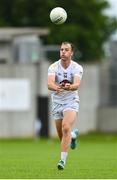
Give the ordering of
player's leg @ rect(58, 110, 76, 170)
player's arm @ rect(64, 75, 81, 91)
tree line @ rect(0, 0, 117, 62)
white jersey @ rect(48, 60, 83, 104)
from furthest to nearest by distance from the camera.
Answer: tree line @ rect(0, 0, 117, 62)
white jersey @ rect(48, 60, 83, 104)
player's arm @ rect(64, 75, 81, 91)
player's leg @ rect(58, 110, 76, 170)

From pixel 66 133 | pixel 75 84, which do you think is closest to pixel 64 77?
pixel 75 84

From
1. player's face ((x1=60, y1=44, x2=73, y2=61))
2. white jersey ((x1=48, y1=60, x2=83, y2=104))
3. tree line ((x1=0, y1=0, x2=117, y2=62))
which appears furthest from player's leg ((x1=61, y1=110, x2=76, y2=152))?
tree line ((x1=0, y1=0, x2=117, y2=62))

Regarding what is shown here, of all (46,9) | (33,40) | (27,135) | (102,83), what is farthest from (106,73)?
(46,9)

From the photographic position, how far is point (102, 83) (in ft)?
189

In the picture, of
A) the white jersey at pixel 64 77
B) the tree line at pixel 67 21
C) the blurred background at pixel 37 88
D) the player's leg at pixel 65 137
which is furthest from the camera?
the tree line at pixel 67 21

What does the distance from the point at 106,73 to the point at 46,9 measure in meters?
13.5

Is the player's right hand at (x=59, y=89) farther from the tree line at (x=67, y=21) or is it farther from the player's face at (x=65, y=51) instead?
the tree line at (x=67, y=21)

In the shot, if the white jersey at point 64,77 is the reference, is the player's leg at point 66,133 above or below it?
below

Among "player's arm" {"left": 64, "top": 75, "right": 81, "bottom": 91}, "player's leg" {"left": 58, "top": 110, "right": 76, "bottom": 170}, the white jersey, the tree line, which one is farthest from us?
the tree line

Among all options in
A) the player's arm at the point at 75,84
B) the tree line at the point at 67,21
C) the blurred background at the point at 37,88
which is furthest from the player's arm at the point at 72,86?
the tree line at the point at 67,21

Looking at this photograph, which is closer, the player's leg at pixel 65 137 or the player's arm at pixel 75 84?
the player's leg at pixel 65 137

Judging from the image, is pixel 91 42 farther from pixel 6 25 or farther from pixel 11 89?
pixel 11 89

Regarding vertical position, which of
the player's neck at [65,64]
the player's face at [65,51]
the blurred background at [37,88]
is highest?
the player's face at [65,51]

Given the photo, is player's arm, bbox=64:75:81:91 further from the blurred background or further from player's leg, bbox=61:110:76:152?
the blurred background
